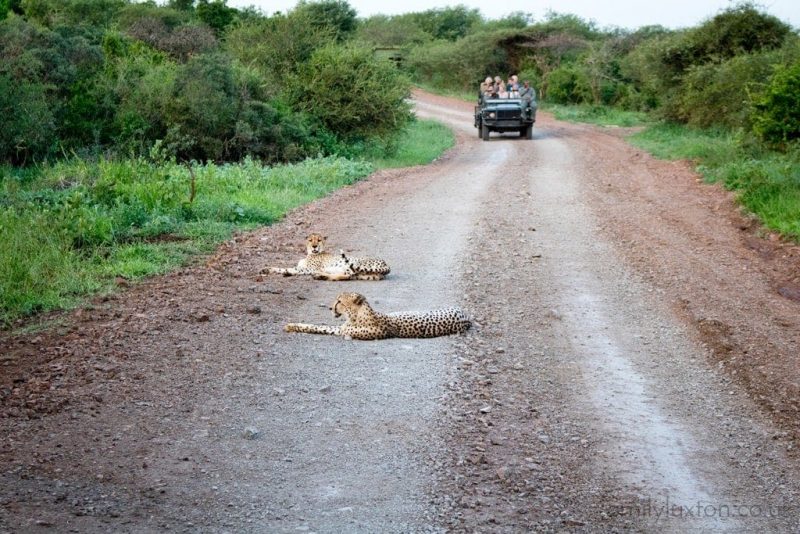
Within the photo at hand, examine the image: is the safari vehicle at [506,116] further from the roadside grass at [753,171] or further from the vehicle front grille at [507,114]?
the roadside grass at [753,171]

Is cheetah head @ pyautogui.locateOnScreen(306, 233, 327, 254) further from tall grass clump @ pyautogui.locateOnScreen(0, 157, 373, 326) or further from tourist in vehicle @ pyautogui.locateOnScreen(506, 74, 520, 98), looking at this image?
tourist in vehicle @ pyautogui.locateOnScreen(506, 74, 520, 98)

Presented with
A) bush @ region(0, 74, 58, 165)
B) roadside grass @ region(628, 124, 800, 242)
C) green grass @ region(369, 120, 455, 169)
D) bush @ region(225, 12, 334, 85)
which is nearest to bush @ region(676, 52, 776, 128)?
roadside grass @ region(628, 124, 800, 242)

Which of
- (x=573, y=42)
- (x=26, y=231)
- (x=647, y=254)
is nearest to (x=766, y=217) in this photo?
(x=647, y=254)

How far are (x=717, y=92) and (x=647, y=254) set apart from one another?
17124 mm

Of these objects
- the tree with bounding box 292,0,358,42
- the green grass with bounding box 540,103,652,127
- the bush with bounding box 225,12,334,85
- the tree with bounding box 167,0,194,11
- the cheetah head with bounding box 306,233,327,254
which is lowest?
the green grass with bounding box 540,103,652,127

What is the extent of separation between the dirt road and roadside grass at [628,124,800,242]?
2.28 meters

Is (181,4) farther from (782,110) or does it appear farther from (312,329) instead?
(312,329)

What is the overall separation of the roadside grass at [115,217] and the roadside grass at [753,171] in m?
7.12

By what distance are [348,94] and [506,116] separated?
841cm

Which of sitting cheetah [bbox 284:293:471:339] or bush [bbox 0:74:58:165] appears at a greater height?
bush [bbox 0:74:58:165]

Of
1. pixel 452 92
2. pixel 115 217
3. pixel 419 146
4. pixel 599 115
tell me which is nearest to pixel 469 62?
pixel 452 92

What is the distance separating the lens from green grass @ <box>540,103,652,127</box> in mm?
38219

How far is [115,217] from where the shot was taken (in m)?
12.5

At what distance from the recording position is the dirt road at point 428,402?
5078 mm
